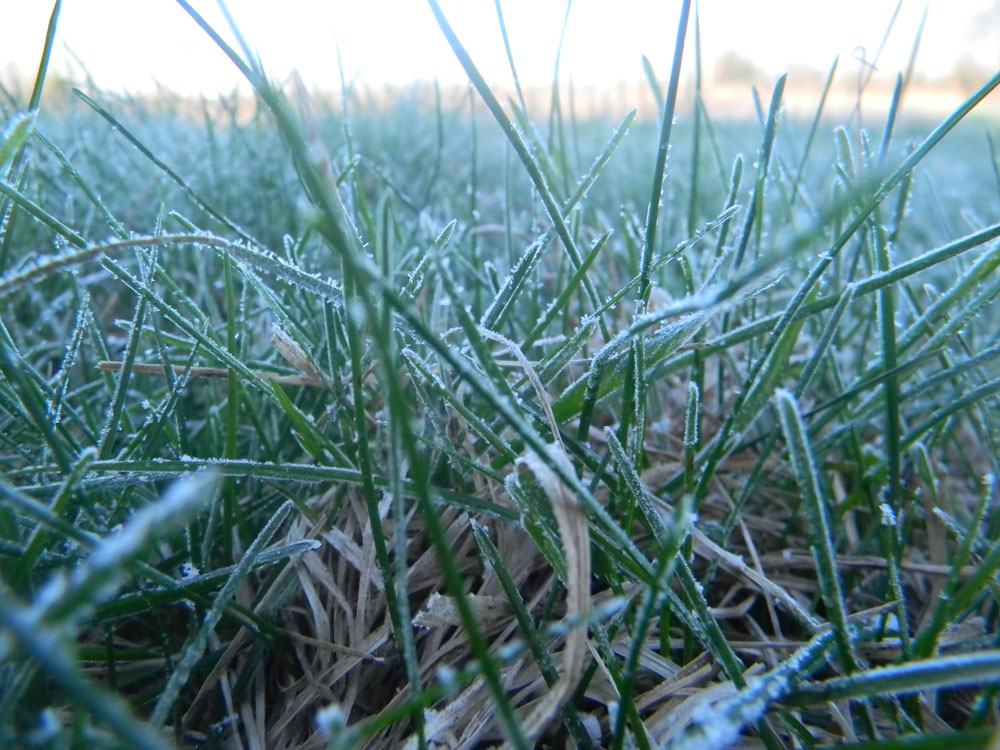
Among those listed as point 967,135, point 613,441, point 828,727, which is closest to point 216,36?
point 613,441

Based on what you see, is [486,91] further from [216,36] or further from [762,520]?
[762,520]

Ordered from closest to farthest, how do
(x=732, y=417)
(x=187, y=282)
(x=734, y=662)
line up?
1. (x=734, y=662)
2. (x=732, y=417)
3. (x=187, y=282)

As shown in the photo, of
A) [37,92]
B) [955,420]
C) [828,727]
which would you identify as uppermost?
[37,92]

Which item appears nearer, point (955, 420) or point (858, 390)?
point (858, 390)

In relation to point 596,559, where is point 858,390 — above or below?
above

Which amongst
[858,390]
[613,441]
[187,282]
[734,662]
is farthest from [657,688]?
[187,282]

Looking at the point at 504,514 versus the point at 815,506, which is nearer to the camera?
the point at 815,506

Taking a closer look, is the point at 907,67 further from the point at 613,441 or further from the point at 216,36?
the point at 216,36

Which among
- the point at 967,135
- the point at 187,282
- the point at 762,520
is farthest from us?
the point at 967,135

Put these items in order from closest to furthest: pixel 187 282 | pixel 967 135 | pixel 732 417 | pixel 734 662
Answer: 1. pixel 734 662
2. pixel 732 417
3. pixel 187 282
4. pixel 967 135
